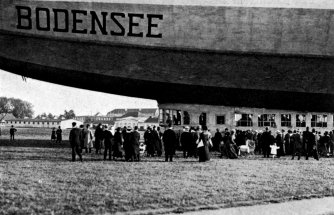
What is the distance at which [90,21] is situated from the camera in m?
15.1

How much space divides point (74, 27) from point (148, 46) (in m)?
2.65

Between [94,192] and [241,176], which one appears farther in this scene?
[241,176]

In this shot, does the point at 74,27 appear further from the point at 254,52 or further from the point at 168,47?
the point at 254,52

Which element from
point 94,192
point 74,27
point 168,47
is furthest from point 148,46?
point 94,192

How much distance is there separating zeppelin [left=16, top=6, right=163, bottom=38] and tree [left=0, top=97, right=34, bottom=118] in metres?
115

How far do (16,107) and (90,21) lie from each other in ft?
391

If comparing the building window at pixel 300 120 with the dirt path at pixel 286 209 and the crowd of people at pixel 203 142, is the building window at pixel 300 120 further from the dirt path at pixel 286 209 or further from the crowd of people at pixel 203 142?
the dirt path at pixel 286 209

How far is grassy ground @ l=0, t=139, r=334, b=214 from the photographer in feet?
20.5

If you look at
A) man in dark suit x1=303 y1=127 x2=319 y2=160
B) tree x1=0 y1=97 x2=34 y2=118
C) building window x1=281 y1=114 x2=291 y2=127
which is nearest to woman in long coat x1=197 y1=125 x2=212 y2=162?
man in dark suit x1=303 y1=127 x2=319 y2=160

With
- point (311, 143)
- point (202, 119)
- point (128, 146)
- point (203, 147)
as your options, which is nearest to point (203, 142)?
point (203, 147)

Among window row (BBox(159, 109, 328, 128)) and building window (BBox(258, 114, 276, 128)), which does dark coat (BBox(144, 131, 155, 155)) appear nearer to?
window row (BBox(159, 109, 328, 128))

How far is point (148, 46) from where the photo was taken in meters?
15.1

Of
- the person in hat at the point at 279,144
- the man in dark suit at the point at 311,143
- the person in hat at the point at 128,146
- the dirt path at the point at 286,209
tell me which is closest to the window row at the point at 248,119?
the person in hat at the point at 279,144

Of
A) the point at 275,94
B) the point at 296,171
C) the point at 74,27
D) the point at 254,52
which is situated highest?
the point at 74,27
